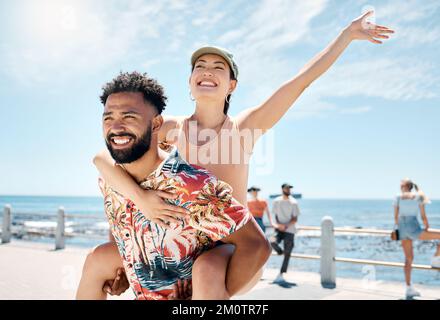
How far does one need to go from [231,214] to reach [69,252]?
1137cm

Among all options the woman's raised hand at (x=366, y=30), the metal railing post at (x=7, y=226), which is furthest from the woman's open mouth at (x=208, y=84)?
the metal railing post at (x=7, y=226)

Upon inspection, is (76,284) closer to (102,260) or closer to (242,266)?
(102,260)

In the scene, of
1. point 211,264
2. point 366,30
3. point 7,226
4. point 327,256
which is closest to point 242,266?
point 211,264

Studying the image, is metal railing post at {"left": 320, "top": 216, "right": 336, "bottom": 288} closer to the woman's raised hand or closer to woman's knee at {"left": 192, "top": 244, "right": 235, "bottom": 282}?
the woman's raised hand

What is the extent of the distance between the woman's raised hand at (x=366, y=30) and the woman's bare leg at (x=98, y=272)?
136cm

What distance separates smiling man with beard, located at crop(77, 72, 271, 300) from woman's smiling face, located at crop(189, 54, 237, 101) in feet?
1.06

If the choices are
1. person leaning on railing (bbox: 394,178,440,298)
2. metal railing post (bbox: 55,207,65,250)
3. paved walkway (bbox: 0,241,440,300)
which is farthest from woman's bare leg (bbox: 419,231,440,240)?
metal railing post (bbox: 55,207,65,250)

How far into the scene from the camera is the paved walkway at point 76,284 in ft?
23.0

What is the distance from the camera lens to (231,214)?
1.49 metres

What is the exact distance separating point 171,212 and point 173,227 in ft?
0.23

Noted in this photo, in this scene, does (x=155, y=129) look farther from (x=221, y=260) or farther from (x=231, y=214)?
(x=221, y=260)
